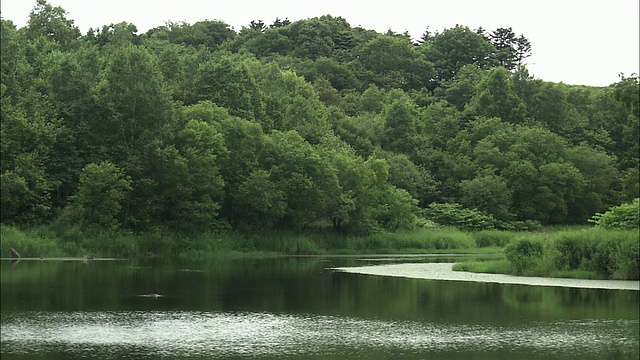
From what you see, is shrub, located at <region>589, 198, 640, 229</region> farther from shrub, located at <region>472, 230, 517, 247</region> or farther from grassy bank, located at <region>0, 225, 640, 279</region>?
shrub, located at <region>472, 230, 517, 247</region>

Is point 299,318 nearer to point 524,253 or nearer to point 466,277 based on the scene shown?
point 466,277

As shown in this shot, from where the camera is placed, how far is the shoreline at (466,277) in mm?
45588

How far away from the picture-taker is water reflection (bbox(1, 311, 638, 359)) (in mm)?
25219

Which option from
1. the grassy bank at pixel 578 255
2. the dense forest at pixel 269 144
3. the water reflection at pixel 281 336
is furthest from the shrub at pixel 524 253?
the water reflection at pixel 281 336

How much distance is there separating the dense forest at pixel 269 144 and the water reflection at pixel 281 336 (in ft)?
86.9

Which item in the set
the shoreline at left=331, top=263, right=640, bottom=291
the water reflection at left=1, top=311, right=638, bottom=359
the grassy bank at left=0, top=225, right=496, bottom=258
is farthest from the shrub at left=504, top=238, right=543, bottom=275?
the grassy bank at left=0, top=225, right=496, bottom=258

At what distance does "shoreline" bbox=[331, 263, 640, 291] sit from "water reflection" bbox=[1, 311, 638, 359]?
541 inches

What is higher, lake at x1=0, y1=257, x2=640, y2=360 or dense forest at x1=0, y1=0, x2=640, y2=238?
dense forest at x1=0, y1=0, x2=640, y2=238

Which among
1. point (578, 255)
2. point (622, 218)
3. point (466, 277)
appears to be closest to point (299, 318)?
point (466, 277)

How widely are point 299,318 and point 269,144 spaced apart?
190 feet

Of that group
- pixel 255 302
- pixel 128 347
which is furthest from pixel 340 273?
pixel 128 347

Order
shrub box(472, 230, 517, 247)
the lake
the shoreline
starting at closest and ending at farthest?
the lake → the shoreline → shrub box(472, 230, 517, 247)

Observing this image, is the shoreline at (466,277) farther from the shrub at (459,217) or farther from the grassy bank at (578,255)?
the shrub at (459,217)

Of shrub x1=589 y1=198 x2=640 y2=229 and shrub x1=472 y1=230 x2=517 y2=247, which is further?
shrub x1=472 y1=230 x2=517 y2=247
